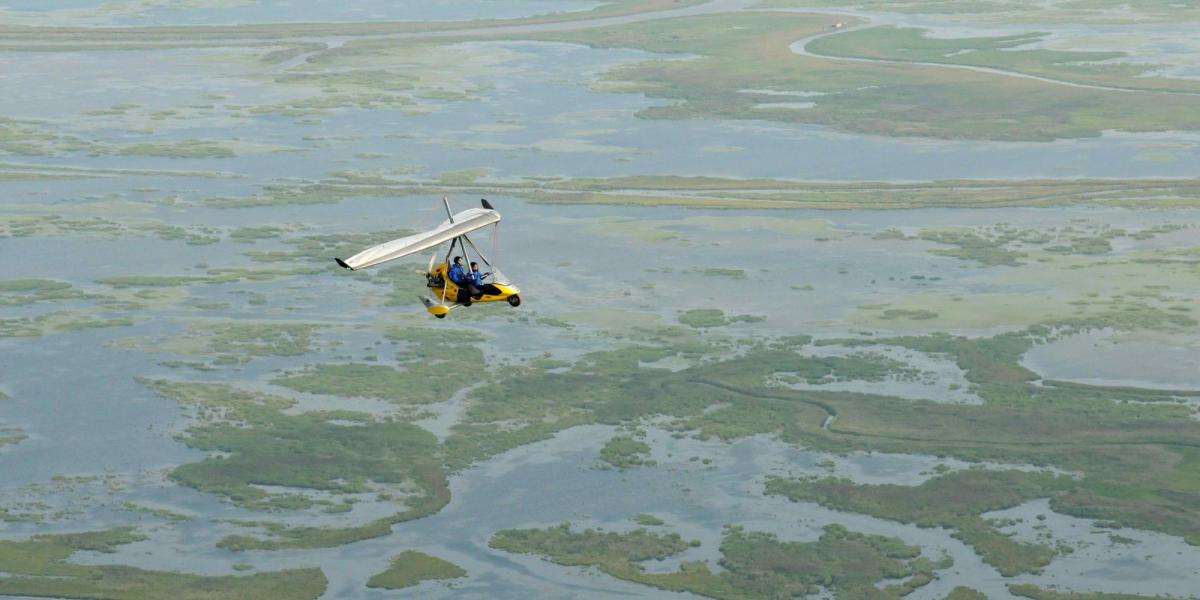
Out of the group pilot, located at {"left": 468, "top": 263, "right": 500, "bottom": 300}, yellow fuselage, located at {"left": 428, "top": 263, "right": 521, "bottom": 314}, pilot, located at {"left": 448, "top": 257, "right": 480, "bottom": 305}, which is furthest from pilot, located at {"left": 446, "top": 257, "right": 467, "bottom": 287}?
pilot, located at {"left": 468, "top": 263, "right": 500, "bottom": 300}

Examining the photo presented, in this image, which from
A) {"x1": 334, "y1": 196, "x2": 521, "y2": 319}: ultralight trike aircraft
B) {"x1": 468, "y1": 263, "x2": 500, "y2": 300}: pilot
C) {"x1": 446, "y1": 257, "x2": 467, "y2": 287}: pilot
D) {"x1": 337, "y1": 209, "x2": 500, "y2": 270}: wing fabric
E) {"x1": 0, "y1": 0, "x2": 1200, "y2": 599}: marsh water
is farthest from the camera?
{"x1": 0, "y1": 0, "x2": 1200, "y2": 599}: marsh water

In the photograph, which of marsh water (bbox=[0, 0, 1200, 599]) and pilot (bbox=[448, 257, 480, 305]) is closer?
pilot (bbox=[448, 257, 480, 305])

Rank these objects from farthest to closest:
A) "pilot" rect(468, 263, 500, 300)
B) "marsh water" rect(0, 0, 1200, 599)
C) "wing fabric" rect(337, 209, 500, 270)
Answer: "marsh water" rect(0, 0, 1200, 599) → "pilot" rect(468, 263, 500, 300) → "wing fabric" rect(337, 209, 500, 270)

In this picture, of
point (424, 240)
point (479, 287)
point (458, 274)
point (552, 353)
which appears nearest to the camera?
point (424, 240)

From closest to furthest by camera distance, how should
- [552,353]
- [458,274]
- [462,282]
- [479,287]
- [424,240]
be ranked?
[424,240] → [479,287] → [462,282] → [458,274] → [552,353]

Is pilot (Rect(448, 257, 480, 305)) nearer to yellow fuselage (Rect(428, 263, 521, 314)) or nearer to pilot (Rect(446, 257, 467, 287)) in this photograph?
pilot (Rect(446, 257, 467, 287))

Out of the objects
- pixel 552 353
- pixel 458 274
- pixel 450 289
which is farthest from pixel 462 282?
pixel 552 353

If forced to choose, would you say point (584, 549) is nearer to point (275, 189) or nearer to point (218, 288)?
point (218, 288)

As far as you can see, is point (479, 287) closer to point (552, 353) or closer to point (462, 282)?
point (462, 282)

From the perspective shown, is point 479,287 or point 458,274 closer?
point 479,287

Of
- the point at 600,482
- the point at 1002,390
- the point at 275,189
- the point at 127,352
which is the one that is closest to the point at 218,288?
the point at 127,352
